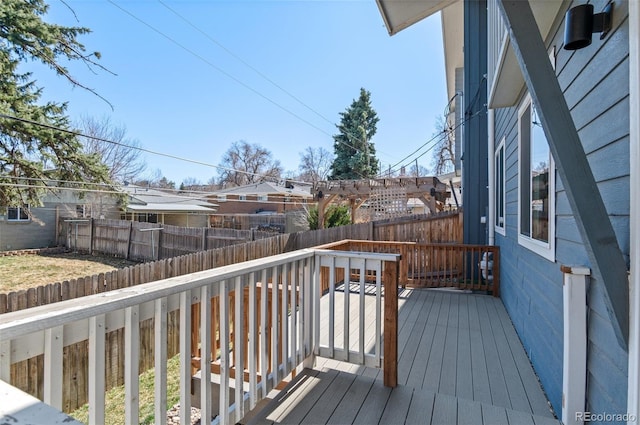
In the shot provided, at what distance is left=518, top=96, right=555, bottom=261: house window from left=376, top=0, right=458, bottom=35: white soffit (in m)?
1.26

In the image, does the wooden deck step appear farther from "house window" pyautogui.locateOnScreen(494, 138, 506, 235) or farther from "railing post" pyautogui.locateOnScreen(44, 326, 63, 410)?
"house window" pyautogui.locateOnScreen(494, 138, 506, 235)

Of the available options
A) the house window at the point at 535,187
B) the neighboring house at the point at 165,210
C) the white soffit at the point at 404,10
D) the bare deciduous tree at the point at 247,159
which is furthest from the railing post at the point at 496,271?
the bare deciduous tree at the point at 247,159

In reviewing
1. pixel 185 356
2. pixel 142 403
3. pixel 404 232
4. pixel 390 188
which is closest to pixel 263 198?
pixel 390 188

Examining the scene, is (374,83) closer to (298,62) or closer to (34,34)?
(298,62)

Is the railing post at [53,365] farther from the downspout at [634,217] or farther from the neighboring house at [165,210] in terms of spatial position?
the neighboring house at [165,210]

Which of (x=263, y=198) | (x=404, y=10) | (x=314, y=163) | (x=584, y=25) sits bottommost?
(x=584, y=25)

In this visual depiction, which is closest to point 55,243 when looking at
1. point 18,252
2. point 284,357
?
point 18,252

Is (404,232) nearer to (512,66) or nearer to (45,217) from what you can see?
(512,66)

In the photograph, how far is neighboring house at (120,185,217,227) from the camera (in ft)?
57.5

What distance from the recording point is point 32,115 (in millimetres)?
8953

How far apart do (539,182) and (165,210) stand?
1867cm

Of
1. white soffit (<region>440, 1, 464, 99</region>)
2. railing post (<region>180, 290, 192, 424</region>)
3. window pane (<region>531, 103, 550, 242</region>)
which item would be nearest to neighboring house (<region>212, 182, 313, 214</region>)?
white soffit (<region>440, 1, 464, 99</region>)

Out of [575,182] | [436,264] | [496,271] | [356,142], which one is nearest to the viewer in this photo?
[575,182]

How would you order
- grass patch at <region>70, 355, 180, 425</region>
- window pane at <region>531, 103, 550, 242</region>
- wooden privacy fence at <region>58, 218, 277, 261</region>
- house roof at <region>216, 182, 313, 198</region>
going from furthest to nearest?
house roof at <region>216, 182, 313, 198</region> < wooden privacy fence at <region>58, 218, 277, 261</region> < grass patch at <region>70, 355, 180, 425</region> < window pane at <region>531, 103, 550, 242</region>
